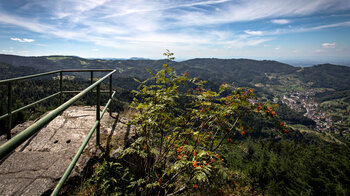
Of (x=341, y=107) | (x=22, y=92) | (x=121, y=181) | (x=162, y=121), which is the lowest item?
(x=341, y=107)

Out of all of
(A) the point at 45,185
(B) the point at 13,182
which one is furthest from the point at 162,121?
(B) the point at 13,182

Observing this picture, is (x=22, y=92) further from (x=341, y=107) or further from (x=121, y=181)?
(x=341, y=107)

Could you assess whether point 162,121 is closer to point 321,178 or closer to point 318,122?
point 321,178

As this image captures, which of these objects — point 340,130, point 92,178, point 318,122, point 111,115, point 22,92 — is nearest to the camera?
point 92,178

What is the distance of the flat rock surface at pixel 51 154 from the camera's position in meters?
2.20

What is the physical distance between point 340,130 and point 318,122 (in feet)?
94.0

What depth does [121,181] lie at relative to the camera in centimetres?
304

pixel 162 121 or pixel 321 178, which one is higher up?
pixel 162 121

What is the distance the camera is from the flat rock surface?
2.20m

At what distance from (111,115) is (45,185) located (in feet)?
9.25

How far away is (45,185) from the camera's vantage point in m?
2.21

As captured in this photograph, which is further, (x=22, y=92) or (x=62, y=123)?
(x=22, y=92)

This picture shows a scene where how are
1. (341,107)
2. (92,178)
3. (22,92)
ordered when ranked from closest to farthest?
(92,178) → (22,92) → (341,107)

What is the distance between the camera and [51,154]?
2.89 metres
